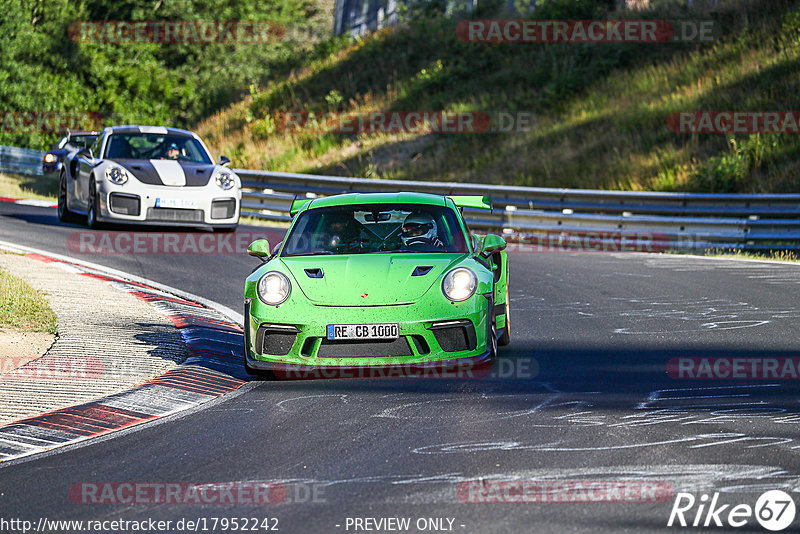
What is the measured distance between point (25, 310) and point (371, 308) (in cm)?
375

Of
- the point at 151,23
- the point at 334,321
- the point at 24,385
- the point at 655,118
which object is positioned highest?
the point at 151,23

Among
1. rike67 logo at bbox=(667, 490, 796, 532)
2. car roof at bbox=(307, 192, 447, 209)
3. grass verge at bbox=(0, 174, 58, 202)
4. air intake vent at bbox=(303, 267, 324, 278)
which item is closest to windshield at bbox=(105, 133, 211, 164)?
car roof at bbox=(307, 192, 447, 209)

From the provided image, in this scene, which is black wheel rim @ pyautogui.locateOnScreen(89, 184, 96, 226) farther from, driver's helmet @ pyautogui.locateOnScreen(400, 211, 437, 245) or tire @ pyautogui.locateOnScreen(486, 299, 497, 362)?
tire @ pyautogui.locateOnScreen(486, 299, 497, 362)

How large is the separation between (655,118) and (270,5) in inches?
1060

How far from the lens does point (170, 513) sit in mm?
4680

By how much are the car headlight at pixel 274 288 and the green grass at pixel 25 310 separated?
8.07ft

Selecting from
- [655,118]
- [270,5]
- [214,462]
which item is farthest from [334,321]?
[270,5]

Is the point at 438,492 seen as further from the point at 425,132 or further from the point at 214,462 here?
the point at 425,132

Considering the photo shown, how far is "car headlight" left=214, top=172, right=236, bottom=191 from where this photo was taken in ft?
52.2

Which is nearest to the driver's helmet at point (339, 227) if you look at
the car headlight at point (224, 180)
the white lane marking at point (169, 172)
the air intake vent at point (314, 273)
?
the air intake vent at point (314, 273)

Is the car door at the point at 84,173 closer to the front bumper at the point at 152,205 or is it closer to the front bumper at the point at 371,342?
the front bumper at the point at 152,205

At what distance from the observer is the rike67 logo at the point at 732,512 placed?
14.3 feet

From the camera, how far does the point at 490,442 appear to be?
5.74 metres

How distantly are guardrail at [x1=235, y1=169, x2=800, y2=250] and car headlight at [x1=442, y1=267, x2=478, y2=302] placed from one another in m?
10.1
